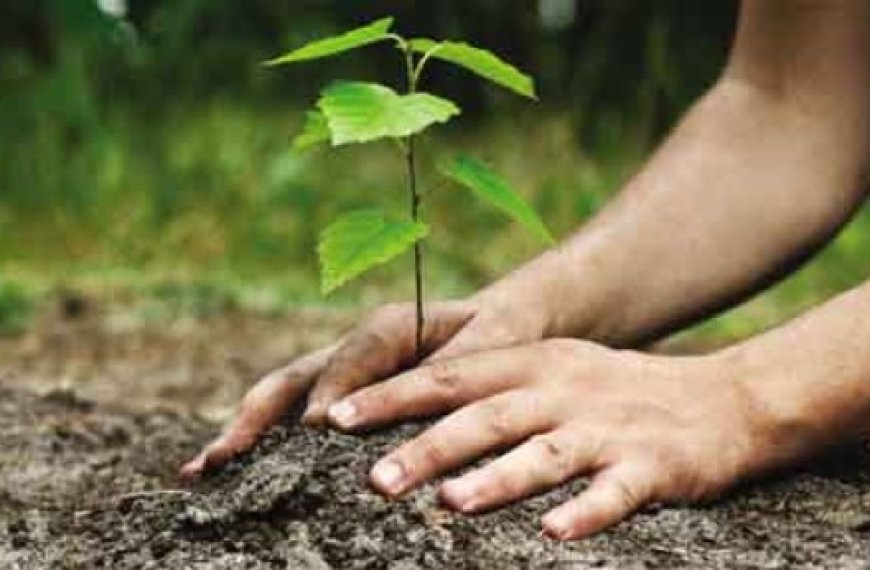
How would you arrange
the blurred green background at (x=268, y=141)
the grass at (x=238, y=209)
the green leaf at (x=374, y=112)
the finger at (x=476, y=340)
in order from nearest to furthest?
the green leaf at (x=374, y=112) < the finger at (x=476, y=340) < the grass at (x=238, y=209) < the blurred green background at (x=268, y=141)

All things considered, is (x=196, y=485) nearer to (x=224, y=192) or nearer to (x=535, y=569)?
(x=535, y=569)

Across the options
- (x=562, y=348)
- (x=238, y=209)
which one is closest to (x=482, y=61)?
(x=562, y=348)

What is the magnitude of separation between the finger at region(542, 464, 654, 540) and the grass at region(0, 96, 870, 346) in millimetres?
2853

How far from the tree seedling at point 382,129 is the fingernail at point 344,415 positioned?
15 centimetres

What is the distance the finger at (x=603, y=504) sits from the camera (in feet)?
5.96

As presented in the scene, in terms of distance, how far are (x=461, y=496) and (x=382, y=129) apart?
1.09ft

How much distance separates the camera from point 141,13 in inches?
266

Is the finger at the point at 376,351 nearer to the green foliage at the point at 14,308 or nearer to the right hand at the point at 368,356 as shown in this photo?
the right hand at the point at 368,356

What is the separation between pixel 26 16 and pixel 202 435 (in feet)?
15.1

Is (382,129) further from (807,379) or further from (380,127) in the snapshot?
(807,379)

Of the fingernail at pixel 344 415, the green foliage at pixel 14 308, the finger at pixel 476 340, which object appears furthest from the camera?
the green foliage at pixel 14 308

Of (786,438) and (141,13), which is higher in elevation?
(786,438)

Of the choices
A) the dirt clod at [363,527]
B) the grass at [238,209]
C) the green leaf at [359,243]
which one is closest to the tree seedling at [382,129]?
the green leaf at [359,243]

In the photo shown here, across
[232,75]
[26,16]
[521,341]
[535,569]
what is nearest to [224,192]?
[232,75]
